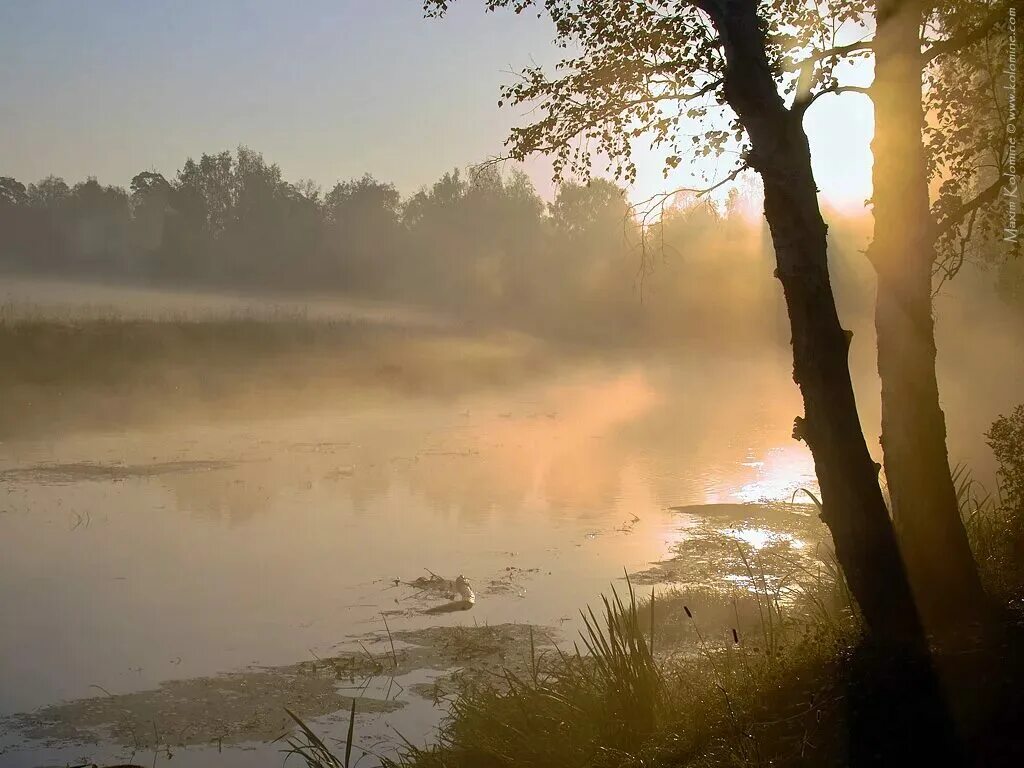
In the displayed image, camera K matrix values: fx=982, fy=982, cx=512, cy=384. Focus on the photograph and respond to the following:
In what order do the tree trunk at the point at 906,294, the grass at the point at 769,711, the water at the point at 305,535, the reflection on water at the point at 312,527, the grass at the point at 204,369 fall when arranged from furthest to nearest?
the grass at the point at 204,369, the reflection on water at the point at 312,527, the water at the point at 305,535, the tree trunk at the point at 906,294, the grass at the point at 769,711

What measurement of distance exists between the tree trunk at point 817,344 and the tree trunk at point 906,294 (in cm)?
76

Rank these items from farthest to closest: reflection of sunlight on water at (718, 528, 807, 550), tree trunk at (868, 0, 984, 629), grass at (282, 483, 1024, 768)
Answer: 1. reflection of sunlight on water at (718, 528, 807, 550)
2. tree trunk at (868, 0, 984, 629)
3. grass at (282, 483, 1024, 768)

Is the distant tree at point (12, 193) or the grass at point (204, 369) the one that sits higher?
the distant tree at point (12, 193)

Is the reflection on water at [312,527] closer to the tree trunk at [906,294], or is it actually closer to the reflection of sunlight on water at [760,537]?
the reflection of sunlight on water at [760,537]

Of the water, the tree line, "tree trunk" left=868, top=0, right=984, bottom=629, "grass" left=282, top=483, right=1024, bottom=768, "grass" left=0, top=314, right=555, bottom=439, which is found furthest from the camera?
the tree line

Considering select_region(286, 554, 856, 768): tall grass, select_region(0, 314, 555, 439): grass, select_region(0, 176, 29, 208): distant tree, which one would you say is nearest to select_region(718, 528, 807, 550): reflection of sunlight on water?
select_region(286, 554, 856, 768): tall grass

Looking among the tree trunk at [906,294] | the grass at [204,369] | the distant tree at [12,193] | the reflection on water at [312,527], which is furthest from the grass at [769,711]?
the distant tree at [12,193]

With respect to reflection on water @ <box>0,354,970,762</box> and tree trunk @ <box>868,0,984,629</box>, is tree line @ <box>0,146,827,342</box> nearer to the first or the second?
reflection on water @ <box>0,354,970,762</box>

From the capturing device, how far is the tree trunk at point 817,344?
19.2 ft

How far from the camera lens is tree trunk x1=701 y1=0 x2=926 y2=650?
584cm

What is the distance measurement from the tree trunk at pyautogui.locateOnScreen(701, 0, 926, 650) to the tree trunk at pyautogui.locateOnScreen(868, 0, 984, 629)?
76 cm

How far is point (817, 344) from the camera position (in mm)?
5902

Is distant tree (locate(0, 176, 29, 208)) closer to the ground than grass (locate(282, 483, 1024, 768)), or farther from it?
farther from it

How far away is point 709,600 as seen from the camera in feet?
35.3
